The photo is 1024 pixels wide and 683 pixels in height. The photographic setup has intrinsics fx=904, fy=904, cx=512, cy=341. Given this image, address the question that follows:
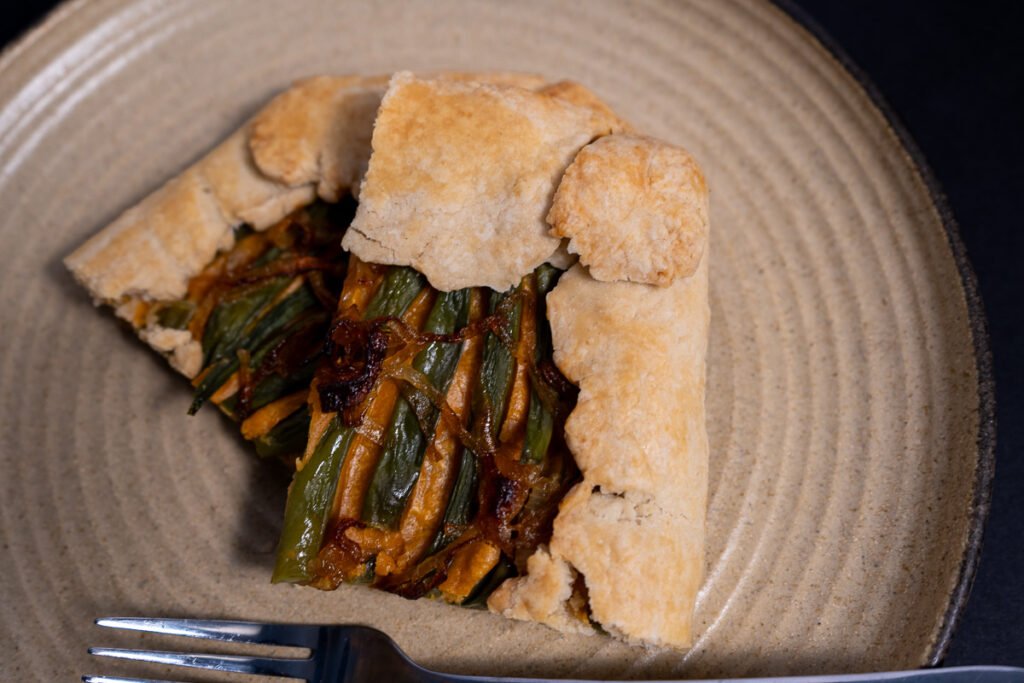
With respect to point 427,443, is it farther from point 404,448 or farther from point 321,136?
point 321,136

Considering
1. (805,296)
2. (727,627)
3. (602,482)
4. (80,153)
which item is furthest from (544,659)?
(80,153)

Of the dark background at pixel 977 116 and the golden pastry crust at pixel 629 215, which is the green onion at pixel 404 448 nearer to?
the golden pastry crust at pixel 629 215

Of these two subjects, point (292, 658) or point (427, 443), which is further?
point (292, 658)

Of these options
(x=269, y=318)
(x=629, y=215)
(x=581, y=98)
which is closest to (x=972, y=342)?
(x=629, y=215)

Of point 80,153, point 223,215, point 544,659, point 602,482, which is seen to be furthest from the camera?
point 80,153

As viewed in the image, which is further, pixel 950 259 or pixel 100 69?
pixel 100 69

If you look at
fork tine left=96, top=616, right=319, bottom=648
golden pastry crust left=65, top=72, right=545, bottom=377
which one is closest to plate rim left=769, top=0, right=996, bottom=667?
golden pastry crust left=65, top=72, right=545, bottom=377

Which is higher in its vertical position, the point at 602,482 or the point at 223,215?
the point at 223,215

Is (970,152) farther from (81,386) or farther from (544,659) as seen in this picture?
(81,386)
